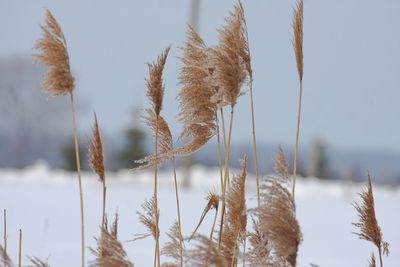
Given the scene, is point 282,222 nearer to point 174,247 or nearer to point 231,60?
point 231,60

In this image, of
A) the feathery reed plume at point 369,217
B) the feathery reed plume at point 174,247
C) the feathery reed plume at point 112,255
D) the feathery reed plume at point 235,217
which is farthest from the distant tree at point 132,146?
the feathery reed plume at point 112,255

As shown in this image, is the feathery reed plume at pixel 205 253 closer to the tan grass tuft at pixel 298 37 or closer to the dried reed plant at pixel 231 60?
the dried reed plant at pixel 231 60

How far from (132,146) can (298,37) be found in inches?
1180

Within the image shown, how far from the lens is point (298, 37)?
6.20 ft

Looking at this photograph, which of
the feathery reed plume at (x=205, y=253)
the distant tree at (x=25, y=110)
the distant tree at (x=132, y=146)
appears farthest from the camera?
the distant tree at (x=25, y=110)

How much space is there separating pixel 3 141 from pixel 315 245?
4518 cm

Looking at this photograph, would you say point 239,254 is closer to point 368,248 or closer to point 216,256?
point 216,256

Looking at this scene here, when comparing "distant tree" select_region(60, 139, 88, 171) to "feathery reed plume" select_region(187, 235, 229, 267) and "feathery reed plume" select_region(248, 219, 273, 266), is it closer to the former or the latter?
"feathery reed plume" select_region(248, 219, 273, 266)

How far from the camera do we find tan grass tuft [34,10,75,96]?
1861mm

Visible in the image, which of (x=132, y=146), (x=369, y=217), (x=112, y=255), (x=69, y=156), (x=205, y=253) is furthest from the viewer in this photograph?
(x=132, y=146)

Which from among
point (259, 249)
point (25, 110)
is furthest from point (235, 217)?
point (25, 110)

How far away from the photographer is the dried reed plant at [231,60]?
1.81 meters

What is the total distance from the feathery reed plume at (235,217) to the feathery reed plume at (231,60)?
3cm

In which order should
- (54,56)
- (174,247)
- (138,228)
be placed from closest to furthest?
1. (54,56)
2. (174,247)
3. (138,228)
